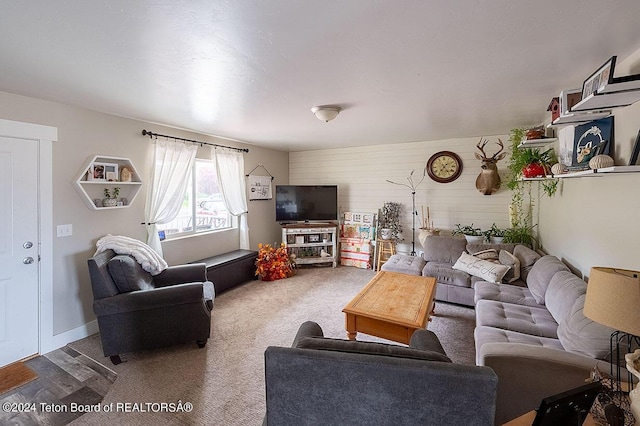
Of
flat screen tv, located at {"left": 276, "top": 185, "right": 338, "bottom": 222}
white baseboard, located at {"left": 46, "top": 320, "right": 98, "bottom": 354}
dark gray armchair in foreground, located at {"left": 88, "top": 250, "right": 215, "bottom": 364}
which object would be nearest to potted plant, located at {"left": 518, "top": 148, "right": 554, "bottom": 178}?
flat screen tv, located at {"left": 276, "top": 185, "right": 338, "bottom": 222}

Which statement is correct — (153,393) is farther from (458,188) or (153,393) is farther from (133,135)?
(458,188)

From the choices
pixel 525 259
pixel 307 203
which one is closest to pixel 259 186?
pixel 307 203

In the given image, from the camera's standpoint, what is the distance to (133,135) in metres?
3.38

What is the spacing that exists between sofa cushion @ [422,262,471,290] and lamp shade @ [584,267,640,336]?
239cm

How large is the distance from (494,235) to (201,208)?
4651 millimetres

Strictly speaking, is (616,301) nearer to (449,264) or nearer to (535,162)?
(535,162)

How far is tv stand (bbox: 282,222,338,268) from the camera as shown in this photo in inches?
216

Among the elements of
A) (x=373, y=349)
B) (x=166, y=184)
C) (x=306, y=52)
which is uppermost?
(x=306, y=52)

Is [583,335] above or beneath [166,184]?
beneath

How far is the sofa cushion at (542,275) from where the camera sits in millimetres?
2662

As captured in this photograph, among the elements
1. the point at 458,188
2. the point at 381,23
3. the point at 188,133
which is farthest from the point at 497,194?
the point at 188,133

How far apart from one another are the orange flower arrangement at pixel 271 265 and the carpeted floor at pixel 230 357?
1.50ft

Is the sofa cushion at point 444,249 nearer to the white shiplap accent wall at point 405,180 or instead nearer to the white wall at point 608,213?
the white shiplap accent wall at point 405,180

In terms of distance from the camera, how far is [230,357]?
8.42 ft
